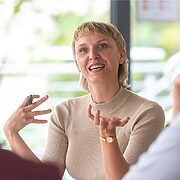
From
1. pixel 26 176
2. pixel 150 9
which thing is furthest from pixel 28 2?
pixel 26 176

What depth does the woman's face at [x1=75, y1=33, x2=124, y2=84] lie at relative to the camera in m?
2.29

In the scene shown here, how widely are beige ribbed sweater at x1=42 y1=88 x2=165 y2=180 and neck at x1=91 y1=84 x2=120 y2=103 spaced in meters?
0.02

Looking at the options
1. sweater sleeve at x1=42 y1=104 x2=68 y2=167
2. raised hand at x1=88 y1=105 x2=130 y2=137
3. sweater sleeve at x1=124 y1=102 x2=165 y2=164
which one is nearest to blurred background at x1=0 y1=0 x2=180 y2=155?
sweater sleeve at x1=42 y1=104 x2=68 y2=167

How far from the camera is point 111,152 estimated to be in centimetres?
188

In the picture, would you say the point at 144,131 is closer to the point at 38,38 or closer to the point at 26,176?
the point at 26,176

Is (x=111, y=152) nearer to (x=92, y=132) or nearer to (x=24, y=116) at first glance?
(x=92, y=132)

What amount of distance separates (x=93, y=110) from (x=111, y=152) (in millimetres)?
521

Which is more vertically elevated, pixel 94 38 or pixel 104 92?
pixel 94 38

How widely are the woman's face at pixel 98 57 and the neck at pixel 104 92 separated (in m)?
0.03

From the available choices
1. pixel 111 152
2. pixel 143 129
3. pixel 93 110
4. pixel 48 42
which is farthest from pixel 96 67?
pixel 48 42

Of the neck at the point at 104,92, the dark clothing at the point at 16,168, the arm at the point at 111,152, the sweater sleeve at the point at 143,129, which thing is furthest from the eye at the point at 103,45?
the dark clothing at the point at 16,168

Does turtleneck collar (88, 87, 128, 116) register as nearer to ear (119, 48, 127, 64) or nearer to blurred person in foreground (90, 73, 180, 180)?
ear (119, 48, 127, 64)

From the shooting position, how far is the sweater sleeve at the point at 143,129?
6.87 feet

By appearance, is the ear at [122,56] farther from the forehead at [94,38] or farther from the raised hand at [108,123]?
the raised hand at [108,123]
